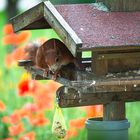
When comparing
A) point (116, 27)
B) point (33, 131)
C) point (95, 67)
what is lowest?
point (33, 131)

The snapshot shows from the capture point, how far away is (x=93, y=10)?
Answer: 13.4ft

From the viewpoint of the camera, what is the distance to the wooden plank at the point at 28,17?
4086mm

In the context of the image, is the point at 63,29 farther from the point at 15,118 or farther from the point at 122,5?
the point at 15,118

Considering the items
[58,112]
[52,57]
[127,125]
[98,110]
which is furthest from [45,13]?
[98,110]

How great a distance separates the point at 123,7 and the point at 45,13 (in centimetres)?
51

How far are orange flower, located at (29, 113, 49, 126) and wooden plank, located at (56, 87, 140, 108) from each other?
5.79 feet

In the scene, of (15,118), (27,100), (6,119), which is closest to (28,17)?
(15,118)

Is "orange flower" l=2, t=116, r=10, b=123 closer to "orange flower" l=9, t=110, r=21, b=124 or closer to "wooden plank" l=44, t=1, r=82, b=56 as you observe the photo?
"orange flower" l=9, t=110, r=21, b=124

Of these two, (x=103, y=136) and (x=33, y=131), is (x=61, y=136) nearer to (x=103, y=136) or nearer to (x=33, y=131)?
(x=103, y=136)

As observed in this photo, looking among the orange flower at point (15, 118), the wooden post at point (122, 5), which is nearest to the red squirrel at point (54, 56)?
the wooden post at point (122, 5)

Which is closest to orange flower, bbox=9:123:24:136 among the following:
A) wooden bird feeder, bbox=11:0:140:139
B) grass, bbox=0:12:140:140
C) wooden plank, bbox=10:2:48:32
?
grass, bbox=0:12:140:140

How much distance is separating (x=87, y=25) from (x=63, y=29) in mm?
163

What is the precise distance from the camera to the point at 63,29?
3.71m

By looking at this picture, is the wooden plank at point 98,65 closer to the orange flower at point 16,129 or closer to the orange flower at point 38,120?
the orange flower at point 38,120
